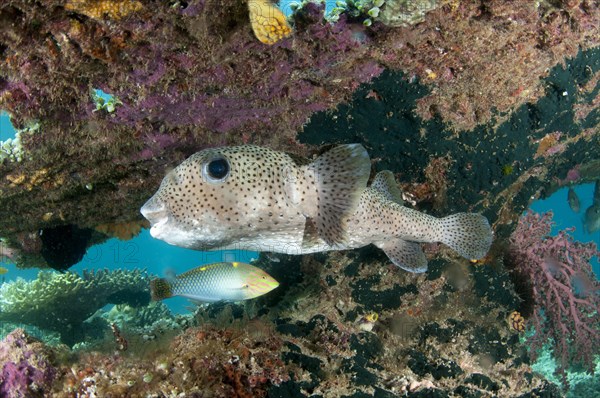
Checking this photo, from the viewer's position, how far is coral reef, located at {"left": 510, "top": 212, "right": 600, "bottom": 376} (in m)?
6.39

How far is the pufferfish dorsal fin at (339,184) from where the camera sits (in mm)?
3188

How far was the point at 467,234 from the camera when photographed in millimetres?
4199

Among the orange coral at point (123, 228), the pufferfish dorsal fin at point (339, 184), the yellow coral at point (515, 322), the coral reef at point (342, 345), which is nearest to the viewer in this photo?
the pufferfish dorsal fin at point (339, 184)

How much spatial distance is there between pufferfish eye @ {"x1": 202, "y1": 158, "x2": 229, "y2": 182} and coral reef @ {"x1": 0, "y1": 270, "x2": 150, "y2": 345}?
34.7 feet

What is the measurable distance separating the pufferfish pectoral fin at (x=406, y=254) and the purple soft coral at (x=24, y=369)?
333 centimetres

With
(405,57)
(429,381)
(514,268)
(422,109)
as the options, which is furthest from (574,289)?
(405,57)

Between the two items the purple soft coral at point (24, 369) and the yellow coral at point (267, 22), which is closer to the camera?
the yellow coral at point (267, 22)

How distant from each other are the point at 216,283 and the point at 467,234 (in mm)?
2919

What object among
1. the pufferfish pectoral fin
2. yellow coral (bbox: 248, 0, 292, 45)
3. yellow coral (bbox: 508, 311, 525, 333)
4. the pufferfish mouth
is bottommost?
yellow coral (bbox: 508, 311, 525, 333)

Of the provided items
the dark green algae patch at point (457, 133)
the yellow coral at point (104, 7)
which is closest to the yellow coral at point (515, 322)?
the dark green algae patch at point (457, 133)

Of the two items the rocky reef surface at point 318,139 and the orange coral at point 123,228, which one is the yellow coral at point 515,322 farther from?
the orange coral at point 123,228

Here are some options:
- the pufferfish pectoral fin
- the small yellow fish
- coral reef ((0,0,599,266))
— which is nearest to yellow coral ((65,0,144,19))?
coral reef ((0,0,599,266))

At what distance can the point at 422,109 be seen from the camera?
14.8 ft

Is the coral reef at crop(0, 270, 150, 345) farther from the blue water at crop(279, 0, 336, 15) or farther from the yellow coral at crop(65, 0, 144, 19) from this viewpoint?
the blue water at crop(279, 0, 336, 15)
